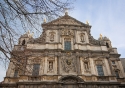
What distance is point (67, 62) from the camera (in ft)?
56.2

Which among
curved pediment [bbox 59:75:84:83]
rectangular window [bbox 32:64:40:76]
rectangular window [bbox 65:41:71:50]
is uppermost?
rectangular window [bbox 65:41:71:50]

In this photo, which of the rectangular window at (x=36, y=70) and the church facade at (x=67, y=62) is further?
the rectangular window at (x=36, y=70)

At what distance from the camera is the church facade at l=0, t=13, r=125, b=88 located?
15.4 meters

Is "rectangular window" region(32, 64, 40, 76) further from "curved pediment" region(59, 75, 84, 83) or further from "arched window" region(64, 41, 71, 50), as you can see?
"arched window" region(64, 41, 71, 50)

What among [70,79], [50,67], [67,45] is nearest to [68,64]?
[70,79]

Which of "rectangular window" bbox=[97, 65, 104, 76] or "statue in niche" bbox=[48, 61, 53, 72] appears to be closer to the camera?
"statue in niche" bbox=[48, 61, 53, 72]

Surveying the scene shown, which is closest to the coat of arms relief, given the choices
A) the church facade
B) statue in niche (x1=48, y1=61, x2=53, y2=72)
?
the church facade

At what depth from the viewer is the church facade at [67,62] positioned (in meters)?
15.4

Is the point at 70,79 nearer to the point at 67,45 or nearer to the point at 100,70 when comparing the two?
the point at 100,70

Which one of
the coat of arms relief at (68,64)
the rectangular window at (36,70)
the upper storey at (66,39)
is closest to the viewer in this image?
the rectangular window at (36,70)

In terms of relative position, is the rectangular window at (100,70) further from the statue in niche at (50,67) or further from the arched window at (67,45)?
the statue in niche at (50,67)

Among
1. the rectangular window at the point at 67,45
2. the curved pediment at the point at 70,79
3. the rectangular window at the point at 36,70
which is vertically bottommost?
the curved pediment at the point at 70,79

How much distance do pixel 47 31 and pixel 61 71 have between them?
20.7 ft

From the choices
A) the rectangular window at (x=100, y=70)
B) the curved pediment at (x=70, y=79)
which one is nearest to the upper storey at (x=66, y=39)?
the rectangular window at (x=100, y=70)
